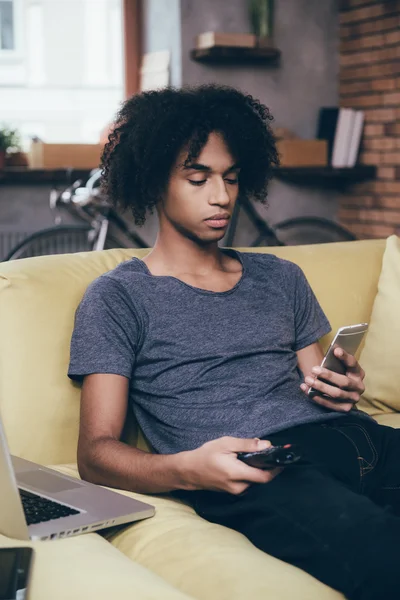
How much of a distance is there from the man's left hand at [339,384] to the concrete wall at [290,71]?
10.3ft

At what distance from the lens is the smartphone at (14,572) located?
1009 mm

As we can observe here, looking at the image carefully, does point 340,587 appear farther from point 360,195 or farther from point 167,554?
point 360,195

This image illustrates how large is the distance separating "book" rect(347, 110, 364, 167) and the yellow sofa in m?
2.43

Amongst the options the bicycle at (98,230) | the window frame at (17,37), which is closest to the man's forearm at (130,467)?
the bicycle at (98,230)

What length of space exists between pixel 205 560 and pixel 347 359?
1.70 feet

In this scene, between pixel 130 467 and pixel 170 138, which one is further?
pixel 170 138

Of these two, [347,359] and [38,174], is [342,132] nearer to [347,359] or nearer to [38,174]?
[38,174]

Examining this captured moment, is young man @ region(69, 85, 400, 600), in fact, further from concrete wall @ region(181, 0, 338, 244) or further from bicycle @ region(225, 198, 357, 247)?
concrete wall @ region(181, 0, 338, 244)

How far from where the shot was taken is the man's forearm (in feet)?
5.08

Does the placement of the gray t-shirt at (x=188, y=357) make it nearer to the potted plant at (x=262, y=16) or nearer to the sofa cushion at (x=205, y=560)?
the sofa cushion at (x=205, y=560)

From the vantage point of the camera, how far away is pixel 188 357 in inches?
69.6

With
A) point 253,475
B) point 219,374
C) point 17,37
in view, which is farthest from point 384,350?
point 17,37

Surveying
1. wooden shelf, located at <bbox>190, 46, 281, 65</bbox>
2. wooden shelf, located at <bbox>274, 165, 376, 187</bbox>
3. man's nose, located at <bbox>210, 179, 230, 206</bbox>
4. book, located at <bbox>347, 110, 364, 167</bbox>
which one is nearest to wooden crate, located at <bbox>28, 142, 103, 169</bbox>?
wooden shelf, located at <bbox>190, 46, 281, 65</bbox>

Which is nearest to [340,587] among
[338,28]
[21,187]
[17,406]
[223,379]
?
[223,379]
